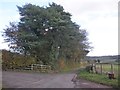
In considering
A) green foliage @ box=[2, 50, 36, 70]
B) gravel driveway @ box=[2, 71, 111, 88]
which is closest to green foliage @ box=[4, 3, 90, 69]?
green foliage @ box=[2, 50, 36, 70]

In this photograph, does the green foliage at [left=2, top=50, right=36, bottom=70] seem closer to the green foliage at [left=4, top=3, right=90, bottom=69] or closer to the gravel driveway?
the green foliage at [left=4, top=3, right=90, bottom=69]

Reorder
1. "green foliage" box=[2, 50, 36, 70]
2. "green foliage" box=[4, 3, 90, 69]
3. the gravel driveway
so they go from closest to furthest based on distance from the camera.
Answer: the gravel driveway, "green foliage" box=[2, 50, 36, 70], "green foliage" box=[4, 3, 90, 69]

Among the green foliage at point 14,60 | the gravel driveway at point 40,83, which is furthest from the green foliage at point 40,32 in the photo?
the gravel driveway at point 40,83

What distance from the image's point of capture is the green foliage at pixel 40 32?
152 feet

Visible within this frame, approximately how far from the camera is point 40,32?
48.9 metres

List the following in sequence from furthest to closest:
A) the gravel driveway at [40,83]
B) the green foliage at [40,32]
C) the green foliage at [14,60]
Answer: the green foliage at [40,32] → the green foliage at [14,60] → the gravel driveway at [40,83]

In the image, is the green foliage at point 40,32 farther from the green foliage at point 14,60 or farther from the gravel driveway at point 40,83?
the gravel driveway at point 40,83

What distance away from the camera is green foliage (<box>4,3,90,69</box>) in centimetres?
4631

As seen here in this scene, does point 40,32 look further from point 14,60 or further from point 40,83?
point 40,83

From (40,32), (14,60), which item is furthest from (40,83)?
(40,32)

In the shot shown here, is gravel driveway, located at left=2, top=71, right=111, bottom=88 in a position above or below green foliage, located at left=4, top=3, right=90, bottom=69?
below

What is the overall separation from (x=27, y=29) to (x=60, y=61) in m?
10.0

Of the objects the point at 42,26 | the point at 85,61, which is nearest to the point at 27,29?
the point at 42,26

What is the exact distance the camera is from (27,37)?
152 feet
